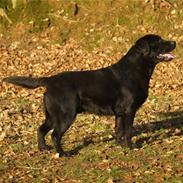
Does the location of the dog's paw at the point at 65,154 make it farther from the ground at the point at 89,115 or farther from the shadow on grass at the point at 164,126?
the shadow on grass at the point at 164,126

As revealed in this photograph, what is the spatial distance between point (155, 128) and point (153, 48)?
69.1 inches

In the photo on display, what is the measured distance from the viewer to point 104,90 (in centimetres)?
788

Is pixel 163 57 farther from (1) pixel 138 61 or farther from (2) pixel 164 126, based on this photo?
(2) pixel 164 126

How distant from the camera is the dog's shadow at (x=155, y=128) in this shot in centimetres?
841

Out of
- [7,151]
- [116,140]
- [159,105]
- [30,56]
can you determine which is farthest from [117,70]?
[30,56]

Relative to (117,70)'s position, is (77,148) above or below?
below

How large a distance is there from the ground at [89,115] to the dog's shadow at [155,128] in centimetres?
2

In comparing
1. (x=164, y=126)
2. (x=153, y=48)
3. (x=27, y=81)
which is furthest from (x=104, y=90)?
(x=164, y=126)

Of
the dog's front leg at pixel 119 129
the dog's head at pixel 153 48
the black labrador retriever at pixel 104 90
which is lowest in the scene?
the dog's front leg at pixel 119 129

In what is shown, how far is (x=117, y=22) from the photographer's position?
15.4m

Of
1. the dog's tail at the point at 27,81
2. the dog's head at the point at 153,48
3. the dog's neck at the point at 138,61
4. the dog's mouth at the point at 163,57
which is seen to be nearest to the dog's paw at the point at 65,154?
the dog's tail at the point at 27,81

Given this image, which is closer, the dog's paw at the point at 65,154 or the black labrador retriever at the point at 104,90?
the black labrador retriever at the point at 104,90

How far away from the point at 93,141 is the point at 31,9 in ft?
27.2

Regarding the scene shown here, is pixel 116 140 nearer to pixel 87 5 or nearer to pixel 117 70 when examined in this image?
pixel 117 70
